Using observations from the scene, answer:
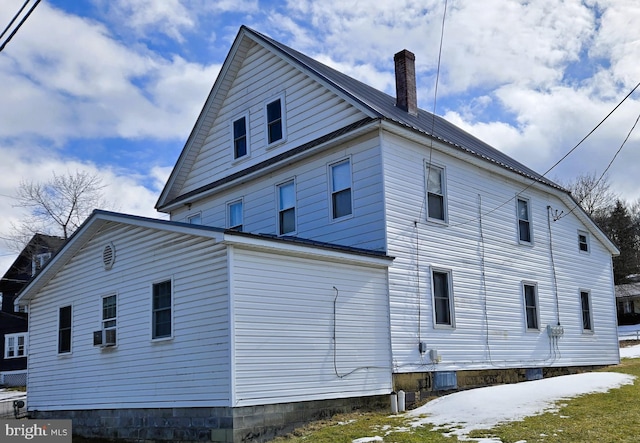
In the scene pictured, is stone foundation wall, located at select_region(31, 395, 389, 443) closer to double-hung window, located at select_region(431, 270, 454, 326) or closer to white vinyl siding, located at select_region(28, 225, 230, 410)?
white vinyl siding, located at select_region(28, 225, 230, 410)

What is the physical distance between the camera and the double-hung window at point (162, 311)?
15.5m

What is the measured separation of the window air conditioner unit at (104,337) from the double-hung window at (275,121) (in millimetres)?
7267

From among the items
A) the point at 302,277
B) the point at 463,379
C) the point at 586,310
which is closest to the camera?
the point at 302,277

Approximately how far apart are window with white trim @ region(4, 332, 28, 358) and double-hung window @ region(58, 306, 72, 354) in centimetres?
2878

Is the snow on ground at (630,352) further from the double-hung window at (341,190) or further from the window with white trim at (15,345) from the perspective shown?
the window with white trim at (15,345)

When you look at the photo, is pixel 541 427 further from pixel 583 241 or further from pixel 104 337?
pixel 583 241

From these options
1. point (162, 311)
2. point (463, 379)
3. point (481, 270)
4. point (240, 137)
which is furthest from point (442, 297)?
point (240, 137)

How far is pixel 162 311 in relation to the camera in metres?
15.7

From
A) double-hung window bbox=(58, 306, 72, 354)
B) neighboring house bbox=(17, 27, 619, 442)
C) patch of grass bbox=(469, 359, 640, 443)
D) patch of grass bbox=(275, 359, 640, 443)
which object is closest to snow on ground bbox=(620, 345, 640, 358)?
neighboring house bbox=(17, 27, 619, 442)

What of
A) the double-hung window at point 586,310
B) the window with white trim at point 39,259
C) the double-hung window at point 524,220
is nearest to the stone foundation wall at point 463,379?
the double-hung window at point 586,310

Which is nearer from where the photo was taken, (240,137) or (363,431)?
(363,431)

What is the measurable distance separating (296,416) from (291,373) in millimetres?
857

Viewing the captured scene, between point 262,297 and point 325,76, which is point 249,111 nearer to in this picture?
point 325,76

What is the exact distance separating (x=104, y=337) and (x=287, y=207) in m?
6.08
